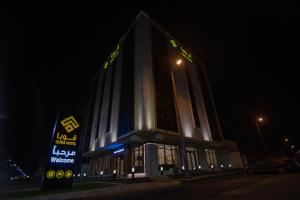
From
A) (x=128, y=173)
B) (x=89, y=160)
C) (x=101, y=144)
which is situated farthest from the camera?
(x=89, y=160)

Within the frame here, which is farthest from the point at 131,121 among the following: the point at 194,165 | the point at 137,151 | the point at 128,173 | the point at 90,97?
the point at 90,97

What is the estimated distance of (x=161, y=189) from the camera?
10.2m

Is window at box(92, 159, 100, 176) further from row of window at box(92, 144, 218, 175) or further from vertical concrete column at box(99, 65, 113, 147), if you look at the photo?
vertical concrete column at box(99, 65, 113, 147)

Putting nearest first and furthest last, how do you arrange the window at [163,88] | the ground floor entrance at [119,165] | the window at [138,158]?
the window at [138,158], the window at [163,88], the ground floor entrance at [119,165]

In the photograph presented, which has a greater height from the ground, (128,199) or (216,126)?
(216,126)

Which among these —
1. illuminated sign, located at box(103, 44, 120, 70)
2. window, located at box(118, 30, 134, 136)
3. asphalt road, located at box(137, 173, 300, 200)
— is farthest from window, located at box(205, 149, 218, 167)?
illuminated sign, located at box(103, 44, 120, 70)

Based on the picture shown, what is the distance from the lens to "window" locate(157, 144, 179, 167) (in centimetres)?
2598

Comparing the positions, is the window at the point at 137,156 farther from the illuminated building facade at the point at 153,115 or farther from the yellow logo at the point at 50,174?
the yellow logo at the point at 50,174

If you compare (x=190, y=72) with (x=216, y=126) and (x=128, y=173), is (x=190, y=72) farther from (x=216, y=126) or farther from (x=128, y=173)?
(x=128, y=173)

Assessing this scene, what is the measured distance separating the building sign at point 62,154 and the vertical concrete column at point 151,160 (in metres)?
11.7

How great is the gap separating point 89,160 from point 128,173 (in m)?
20.5

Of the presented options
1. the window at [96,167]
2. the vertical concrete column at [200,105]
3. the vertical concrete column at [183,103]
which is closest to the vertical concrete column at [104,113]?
the window at [96,167]

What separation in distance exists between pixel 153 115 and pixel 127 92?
853 centimetres

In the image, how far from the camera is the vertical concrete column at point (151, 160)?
75.7ft
